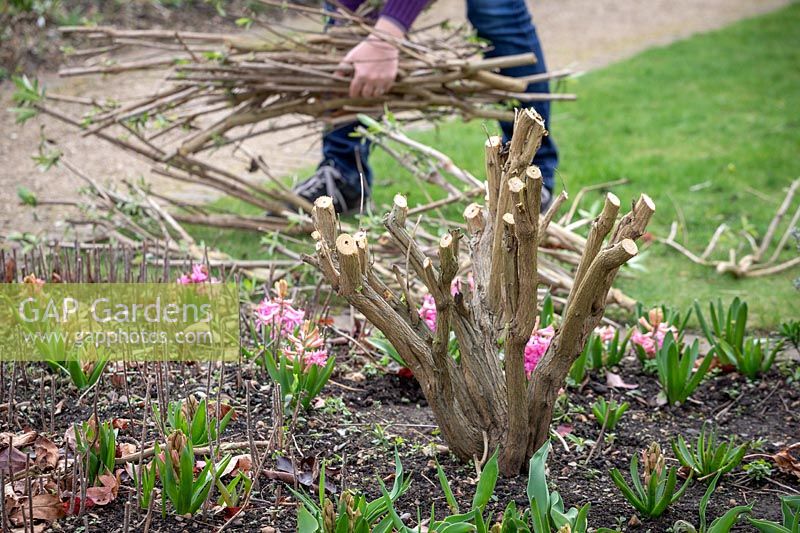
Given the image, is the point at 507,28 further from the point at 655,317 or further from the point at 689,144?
the point at 689,144

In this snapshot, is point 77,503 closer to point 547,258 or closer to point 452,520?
point 452,520

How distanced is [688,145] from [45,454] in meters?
4.80

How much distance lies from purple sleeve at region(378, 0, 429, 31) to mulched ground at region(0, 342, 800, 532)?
1.47 meters

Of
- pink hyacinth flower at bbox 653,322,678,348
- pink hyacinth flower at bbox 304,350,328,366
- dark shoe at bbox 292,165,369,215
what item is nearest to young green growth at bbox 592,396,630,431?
pink hyacinth flower at bbox 653,322,678,348

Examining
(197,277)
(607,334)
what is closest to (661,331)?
(607,334)

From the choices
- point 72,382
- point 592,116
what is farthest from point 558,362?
point 592,116

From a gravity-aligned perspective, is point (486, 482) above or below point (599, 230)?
below

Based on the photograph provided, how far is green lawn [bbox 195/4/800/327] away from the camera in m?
3.87

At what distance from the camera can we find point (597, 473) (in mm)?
2180

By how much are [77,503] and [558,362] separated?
103 centimetres

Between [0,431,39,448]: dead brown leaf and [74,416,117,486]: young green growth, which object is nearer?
[74,416,117,486]: young green growth

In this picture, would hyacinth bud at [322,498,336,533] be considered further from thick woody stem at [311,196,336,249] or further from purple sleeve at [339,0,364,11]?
purple sleeve at [339,0,364,11]

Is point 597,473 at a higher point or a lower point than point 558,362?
lower

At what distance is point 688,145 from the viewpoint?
19.4 ft
